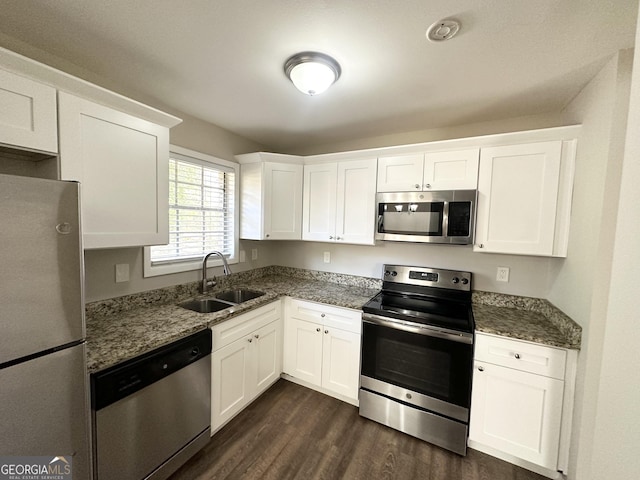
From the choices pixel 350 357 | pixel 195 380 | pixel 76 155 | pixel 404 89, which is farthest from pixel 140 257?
pixel 404 89

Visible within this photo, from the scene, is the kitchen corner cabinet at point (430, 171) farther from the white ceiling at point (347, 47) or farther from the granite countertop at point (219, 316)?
A: the granite countertop at point (219, 316)

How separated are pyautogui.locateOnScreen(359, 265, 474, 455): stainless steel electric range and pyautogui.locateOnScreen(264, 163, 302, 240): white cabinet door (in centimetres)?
115

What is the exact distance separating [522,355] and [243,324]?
193 centimetres

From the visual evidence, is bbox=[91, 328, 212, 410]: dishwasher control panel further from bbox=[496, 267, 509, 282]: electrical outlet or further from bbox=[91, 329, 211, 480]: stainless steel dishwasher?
bbox=[496, 267, 509, 282]: electrical outlet

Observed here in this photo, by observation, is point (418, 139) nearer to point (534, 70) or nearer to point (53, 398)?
point (534, 70)

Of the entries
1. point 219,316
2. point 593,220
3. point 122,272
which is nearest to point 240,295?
point 219,316

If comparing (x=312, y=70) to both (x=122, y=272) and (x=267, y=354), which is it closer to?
(x=122, y=272)

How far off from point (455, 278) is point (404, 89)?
5.27 feet

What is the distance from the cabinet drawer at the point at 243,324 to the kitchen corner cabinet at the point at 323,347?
194 mm

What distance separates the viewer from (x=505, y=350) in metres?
1.66

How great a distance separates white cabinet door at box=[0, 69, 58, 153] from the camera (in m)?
1.06

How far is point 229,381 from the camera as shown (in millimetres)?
1913

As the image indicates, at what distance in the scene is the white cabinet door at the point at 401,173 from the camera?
2133 millimetres

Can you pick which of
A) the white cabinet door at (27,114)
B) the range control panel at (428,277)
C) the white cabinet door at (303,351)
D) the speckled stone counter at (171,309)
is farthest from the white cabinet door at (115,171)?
the range control panel at (428,277)
